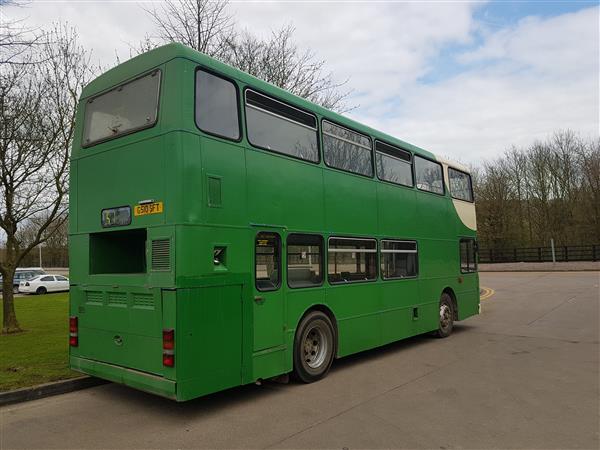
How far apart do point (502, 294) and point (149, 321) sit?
18.7 m

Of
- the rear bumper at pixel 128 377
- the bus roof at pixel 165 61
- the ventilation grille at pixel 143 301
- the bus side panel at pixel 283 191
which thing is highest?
the bus roof at pixel 165 61

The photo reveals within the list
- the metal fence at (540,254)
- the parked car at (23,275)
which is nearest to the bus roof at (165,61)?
the parked car at (23,275)

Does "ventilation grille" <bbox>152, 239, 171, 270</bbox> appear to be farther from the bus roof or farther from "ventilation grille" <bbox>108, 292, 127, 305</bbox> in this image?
the bus roof

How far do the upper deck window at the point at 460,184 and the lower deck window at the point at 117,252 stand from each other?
7765mm

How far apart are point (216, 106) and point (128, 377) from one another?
3.39 m

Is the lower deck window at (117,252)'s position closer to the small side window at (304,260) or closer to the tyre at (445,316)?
the small side window at (304,260)

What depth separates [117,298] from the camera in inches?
224

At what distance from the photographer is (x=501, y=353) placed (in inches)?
347

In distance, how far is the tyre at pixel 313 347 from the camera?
21.3 ft

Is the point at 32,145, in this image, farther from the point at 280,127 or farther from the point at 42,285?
the point at 42,285

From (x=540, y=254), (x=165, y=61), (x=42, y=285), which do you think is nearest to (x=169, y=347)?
(x=165, y=61)

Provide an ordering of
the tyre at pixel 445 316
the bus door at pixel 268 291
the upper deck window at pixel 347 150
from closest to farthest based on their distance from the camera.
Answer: the bus door at pixel 268 291 → the upper deck window at pixel 347 150 → the tyre at pixel 445 316

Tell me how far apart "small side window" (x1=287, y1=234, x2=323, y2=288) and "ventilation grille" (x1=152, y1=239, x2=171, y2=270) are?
190 centimetres

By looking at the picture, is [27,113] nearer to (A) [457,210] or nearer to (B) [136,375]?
(B) [136,375]
